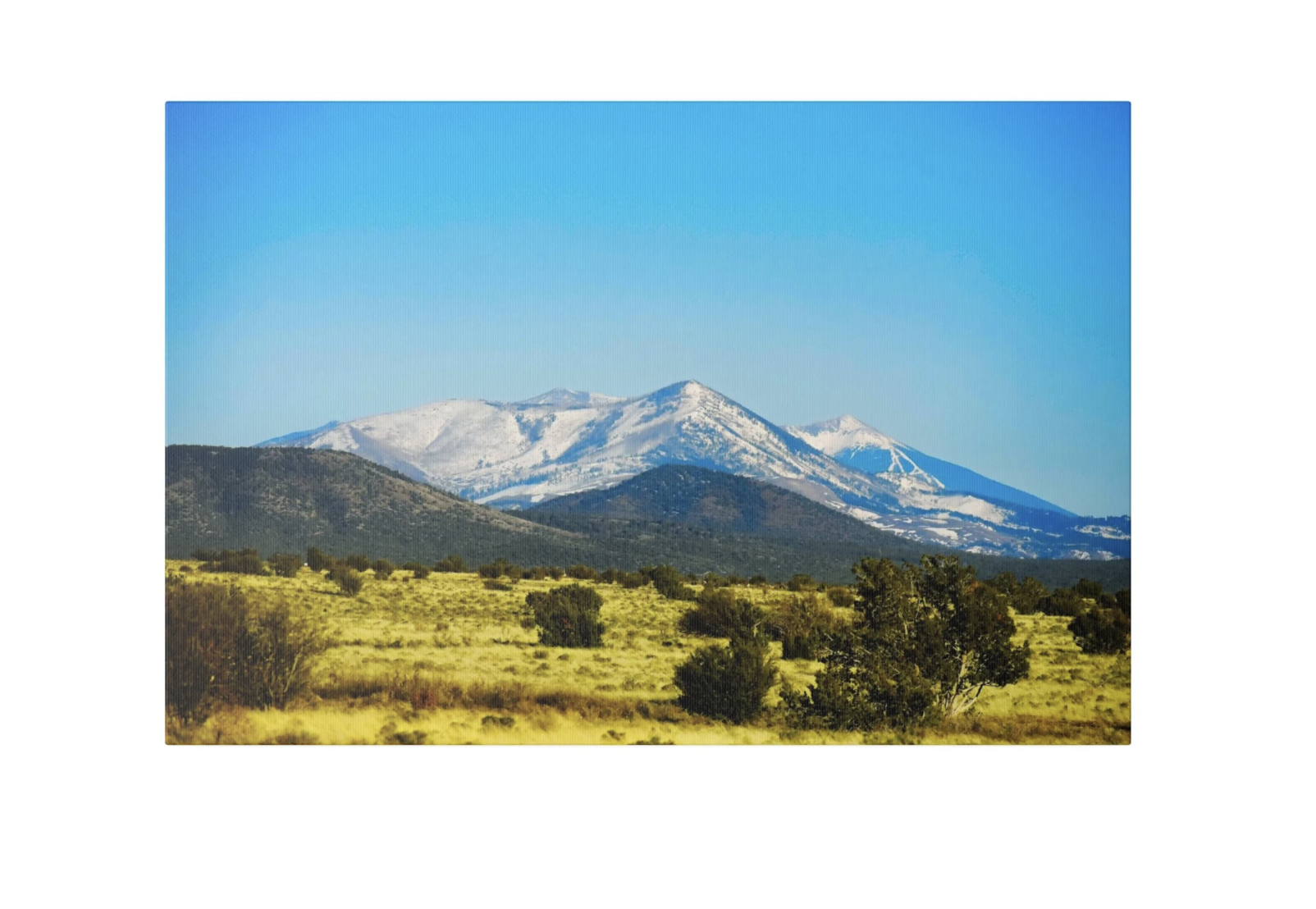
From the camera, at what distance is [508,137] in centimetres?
1339

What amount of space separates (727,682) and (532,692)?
78.4 inches

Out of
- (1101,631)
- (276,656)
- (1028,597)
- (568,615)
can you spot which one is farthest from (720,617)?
A: (276,656)

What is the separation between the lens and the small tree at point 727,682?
12586 millimetres

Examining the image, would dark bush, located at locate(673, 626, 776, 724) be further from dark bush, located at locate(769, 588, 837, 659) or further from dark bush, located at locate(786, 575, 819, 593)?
dark bush, located at locate(786, 575, 819, 593)

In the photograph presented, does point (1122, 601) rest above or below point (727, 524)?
below

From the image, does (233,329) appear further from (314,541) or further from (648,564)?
(648,564)

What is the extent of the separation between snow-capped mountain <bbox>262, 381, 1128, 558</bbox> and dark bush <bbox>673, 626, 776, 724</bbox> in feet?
9.41

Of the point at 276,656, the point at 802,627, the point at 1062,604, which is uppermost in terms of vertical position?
the point at 1062,604

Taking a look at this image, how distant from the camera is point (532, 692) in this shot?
41.6 feet

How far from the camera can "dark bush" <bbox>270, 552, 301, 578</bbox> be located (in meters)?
13.4

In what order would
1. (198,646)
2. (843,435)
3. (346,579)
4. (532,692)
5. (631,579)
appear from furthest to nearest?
(843,435) < (631,579) < (346,579) < (532,692) < (198,646)

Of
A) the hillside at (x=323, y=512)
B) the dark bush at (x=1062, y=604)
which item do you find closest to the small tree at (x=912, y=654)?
the dark bush at (x=1062, y=604)

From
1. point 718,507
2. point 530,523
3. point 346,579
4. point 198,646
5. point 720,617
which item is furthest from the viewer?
point 718,507

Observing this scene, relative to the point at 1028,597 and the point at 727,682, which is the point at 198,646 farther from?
the point at 1028,597
